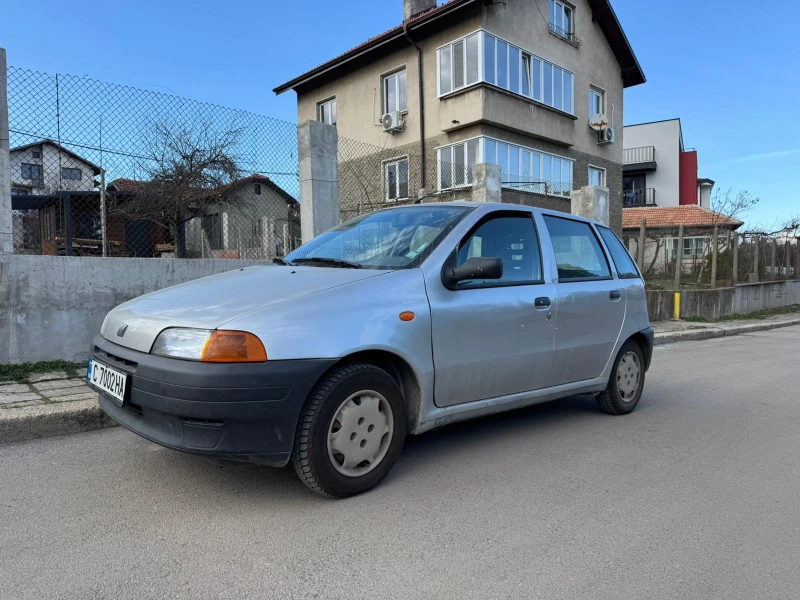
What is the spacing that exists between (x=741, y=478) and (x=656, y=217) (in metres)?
34.1

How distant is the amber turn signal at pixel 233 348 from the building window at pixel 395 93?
17.9 metres

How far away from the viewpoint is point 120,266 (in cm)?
622

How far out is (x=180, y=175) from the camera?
1389cm

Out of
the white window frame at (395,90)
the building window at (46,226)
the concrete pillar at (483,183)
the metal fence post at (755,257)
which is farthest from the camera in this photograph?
the white window frame at (395,90)

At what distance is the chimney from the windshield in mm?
18643

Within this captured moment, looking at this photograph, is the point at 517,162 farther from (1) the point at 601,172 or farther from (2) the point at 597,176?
(1) the point at 601,172

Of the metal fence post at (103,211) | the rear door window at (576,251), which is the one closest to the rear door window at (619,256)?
the rear door window at (576,251)

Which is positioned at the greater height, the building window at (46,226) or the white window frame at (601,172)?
the white window frame at (601,172)

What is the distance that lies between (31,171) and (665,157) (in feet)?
144

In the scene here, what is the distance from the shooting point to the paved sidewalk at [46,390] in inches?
181

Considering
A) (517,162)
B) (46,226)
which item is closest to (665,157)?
(517,162)

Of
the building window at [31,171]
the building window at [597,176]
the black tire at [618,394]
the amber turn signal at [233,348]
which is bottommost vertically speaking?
the black tire at [618,394]

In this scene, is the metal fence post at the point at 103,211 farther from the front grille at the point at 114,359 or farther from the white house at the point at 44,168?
the front grille at the point at 114,359

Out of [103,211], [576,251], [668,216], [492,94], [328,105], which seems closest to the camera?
[576,251]
